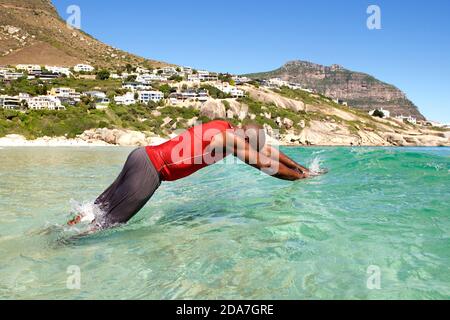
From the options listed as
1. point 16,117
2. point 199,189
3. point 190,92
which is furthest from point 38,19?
point 199,189

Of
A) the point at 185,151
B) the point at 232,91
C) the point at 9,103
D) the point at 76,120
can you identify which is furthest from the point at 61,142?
the point at 232,91

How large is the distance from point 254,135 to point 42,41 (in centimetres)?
14412

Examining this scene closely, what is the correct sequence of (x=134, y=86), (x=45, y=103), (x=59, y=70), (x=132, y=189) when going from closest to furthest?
(x=132, y=189), (x=45, y=103), (x=134, y=86), (x=59, y=70)

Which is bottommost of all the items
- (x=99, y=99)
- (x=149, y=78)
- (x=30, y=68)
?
(x=99, y=99)

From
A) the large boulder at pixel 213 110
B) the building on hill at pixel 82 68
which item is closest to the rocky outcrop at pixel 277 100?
the large boulder at pixel 213 110

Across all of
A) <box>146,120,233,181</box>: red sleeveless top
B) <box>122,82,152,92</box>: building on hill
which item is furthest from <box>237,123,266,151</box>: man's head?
<box>122,82,152,92</box>: building on hill

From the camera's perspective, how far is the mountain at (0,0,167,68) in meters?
125

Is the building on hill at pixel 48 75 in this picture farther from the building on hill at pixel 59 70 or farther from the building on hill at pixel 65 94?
the building on hill at pixel 65 94

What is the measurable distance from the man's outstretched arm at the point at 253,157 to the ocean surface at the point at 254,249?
0.34 metres

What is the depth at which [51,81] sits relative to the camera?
9456cm

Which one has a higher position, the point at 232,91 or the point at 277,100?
the point at 232,91

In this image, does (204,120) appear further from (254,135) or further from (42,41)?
(42,41)

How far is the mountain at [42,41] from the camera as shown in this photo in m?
125

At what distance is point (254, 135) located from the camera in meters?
4.85
